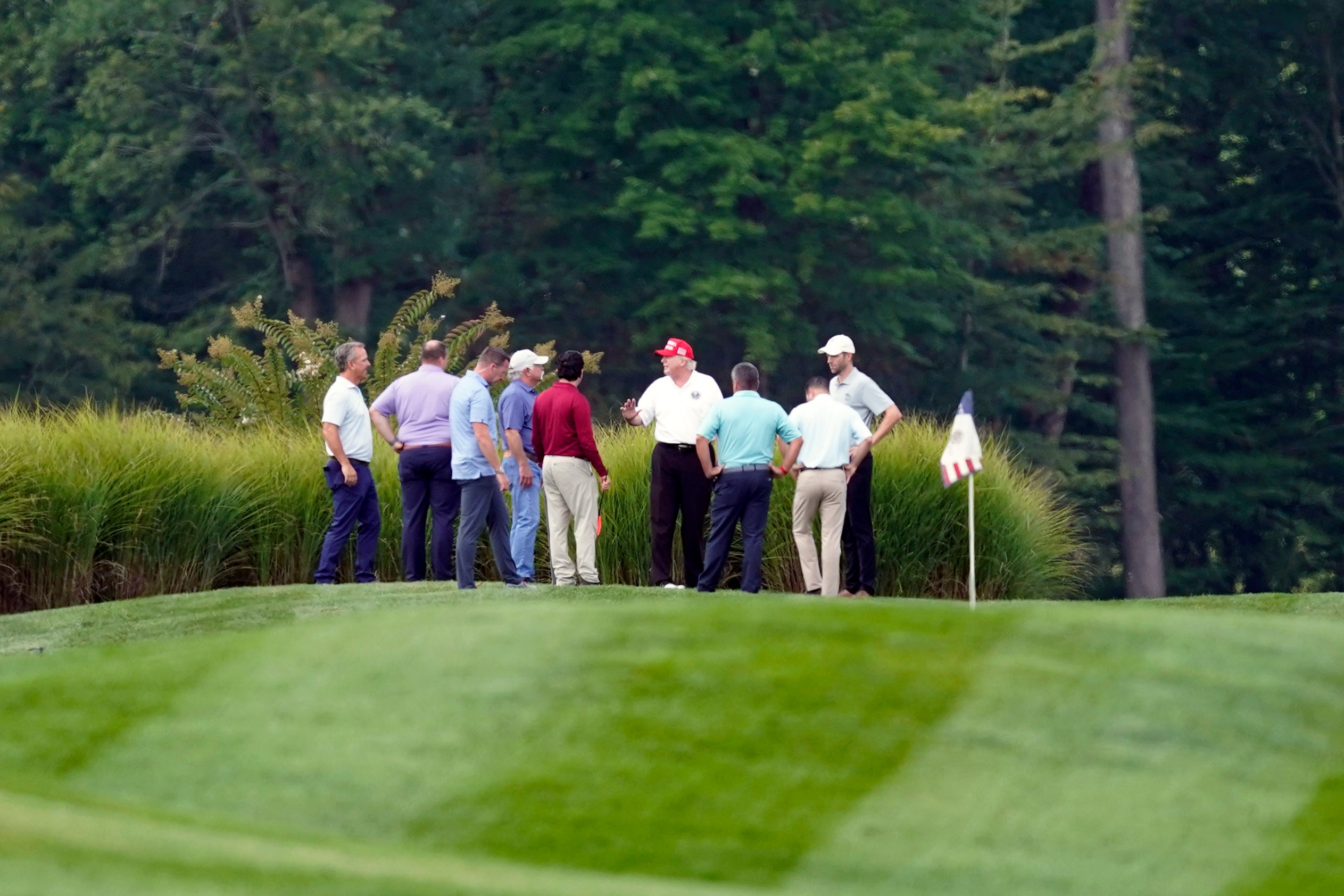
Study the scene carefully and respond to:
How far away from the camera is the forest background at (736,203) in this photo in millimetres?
32906

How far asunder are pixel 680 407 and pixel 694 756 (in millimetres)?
6914

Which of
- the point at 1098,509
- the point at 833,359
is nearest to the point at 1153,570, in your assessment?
the point at 1098,509

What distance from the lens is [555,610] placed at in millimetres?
8938

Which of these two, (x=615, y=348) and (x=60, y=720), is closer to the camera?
(x=60, y=720)

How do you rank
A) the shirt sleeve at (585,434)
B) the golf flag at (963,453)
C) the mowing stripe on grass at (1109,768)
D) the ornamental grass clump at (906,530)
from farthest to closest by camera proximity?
the ornamental grass clump at (906,530) → the shirt sleeve at (585,434) → the golf flag at (963,453) → the mowing stripe on grass at (1109,768)

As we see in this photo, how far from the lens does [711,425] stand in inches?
535

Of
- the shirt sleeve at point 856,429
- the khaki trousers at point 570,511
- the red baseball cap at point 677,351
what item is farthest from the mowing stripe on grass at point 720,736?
the red baseball cap at point 677,351

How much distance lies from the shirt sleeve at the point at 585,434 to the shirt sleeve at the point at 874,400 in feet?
6.30

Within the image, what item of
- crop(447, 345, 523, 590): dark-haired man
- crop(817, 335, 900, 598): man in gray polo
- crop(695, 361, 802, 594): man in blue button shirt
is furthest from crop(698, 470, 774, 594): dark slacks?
crop(447, 345, 523, 590): dark-haired man

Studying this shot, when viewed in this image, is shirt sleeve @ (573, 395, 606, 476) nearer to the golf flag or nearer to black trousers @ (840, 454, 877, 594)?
black trousers @ (840, 454, 877, 594)

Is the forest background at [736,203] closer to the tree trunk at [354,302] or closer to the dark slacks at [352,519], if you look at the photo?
the tree trunk at [354,302]

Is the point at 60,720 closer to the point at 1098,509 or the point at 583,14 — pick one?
the point at 583,14

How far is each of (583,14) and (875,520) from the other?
19.9 m

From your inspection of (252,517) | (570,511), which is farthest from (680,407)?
(252,517)
